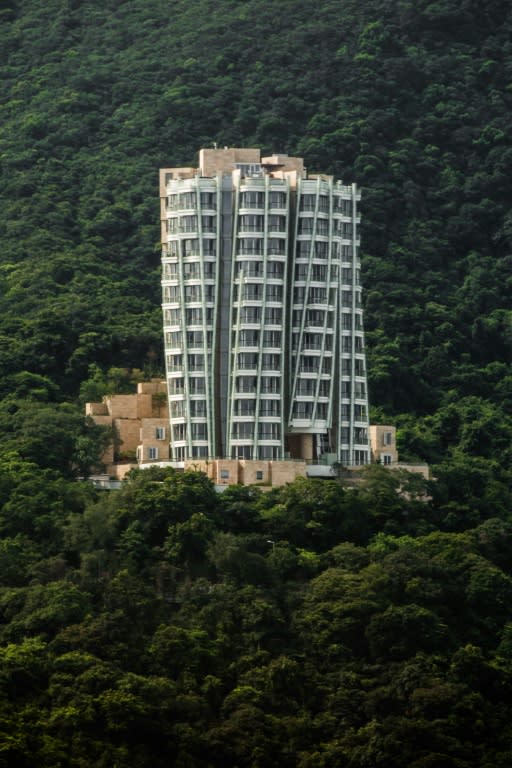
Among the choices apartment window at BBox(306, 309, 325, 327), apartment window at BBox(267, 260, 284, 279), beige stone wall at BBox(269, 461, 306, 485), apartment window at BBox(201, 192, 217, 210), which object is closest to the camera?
beige stone wall at BBox(269, 461, 306, 485)

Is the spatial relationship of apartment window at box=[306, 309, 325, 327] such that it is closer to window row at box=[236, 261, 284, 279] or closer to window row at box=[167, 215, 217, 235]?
window row at box=[236, 261, 284, 279]

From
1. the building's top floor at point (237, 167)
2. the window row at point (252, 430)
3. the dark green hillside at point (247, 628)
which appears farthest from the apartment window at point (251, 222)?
the dark green hillside at point (247, 628)

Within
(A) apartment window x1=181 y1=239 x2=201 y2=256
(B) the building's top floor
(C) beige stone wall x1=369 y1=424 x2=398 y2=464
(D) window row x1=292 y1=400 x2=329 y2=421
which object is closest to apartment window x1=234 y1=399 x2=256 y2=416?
(D) window row x1=292 y1=400 x2=329 y2=421

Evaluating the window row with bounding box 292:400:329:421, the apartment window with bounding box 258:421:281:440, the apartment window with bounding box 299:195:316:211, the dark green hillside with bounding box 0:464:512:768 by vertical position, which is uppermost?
the apartment window with bounding box 299:195:316:211

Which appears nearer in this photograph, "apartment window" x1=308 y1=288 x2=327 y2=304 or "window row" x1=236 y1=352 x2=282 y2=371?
"window row" x1=236 y1=352 x2=282 y2=371

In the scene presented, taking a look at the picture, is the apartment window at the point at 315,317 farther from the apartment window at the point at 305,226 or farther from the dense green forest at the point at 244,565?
the dense green forest at the point at 244,565

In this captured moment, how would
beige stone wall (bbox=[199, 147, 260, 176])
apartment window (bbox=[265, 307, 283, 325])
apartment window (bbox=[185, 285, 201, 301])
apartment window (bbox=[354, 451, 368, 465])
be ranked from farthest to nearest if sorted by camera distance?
Result: beige stone wall (bbox=[199, 147, 260, 176]) < apartment window (bbox=[354, 451, 368, 465]) < apartment window (bbox=[185, 285, 201, 301]) < apartment window (bbox=[265, 307, 283, 325])

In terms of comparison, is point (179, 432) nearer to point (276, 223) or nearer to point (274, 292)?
point (274, 292)

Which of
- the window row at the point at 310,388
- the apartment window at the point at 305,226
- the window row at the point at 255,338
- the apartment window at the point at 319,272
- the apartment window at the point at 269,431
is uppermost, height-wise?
the apartment window at the point at 305,226

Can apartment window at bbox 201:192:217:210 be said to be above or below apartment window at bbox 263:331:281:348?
above

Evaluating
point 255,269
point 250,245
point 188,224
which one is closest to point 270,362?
point 255,269
